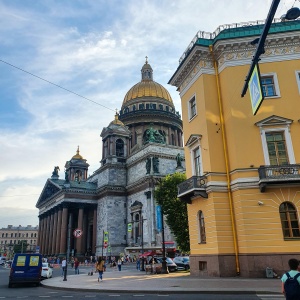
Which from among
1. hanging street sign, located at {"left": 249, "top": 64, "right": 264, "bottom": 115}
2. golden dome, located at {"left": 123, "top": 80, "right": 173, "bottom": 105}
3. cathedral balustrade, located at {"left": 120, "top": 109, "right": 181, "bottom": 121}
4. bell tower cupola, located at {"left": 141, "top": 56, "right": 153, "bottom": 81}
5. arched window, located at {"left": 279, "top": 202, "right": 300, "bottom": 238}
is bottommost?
arched window, located at {"left": 279, "top": 202, "right": 300, "bottom": 238}

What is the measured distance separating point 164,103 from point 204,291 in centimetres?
6767

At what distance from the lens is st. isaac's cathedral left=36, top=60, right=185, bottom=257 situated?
56.2m

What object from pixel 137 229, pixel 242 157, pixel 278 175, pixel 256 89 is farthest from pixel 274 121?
pixel 137 229

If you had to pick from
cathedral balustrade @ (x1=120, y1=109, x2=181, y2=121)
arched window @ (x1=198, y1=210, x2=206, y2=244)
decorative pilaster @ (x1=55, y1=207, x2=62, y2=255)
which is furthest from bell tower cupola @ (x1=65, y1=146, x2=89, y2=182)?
arched window @ (x1=198, y1=210, x2=206, y2=244)

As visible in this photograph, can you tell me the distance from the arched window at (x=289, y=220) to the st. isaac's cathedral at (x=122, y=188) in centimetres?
3060

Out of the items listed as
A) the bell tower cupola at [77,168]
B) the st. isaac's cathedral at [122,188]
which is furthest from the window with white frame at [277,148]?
the bell tower cupola at [77,168]

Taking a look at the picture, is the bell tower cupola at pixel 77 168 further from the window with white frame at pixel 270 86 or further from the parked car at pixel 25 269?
the window with white frame at pixel 270 86

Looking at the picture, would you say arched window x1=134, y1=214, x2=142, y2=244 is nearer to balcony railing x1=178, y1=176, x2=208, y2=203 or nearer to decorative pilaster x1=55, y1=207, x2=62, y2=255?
decorative pilaster x1=55, y1=207, x2=62, y2=255

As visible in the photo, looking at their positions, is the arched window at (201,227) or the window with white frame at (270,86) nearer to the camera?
the window with white frame at (270,86)

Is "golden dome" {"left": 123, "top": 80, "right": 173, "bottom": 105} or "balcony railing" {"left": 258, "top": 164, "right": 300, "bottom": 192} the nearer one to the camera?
"balcony railing" {"left": 258, "top": 164, "right": 300, "bottom": 192}

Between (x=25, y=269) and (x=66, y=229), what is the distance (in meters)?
45.3

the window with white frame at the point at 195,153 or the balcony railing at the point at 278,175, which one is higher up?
the window with white frame at the point at 195,153

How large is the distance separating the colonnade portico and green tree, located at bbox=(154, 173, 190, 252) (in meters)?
26.8

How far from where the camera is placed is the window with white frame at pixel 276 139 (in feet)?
66.7
